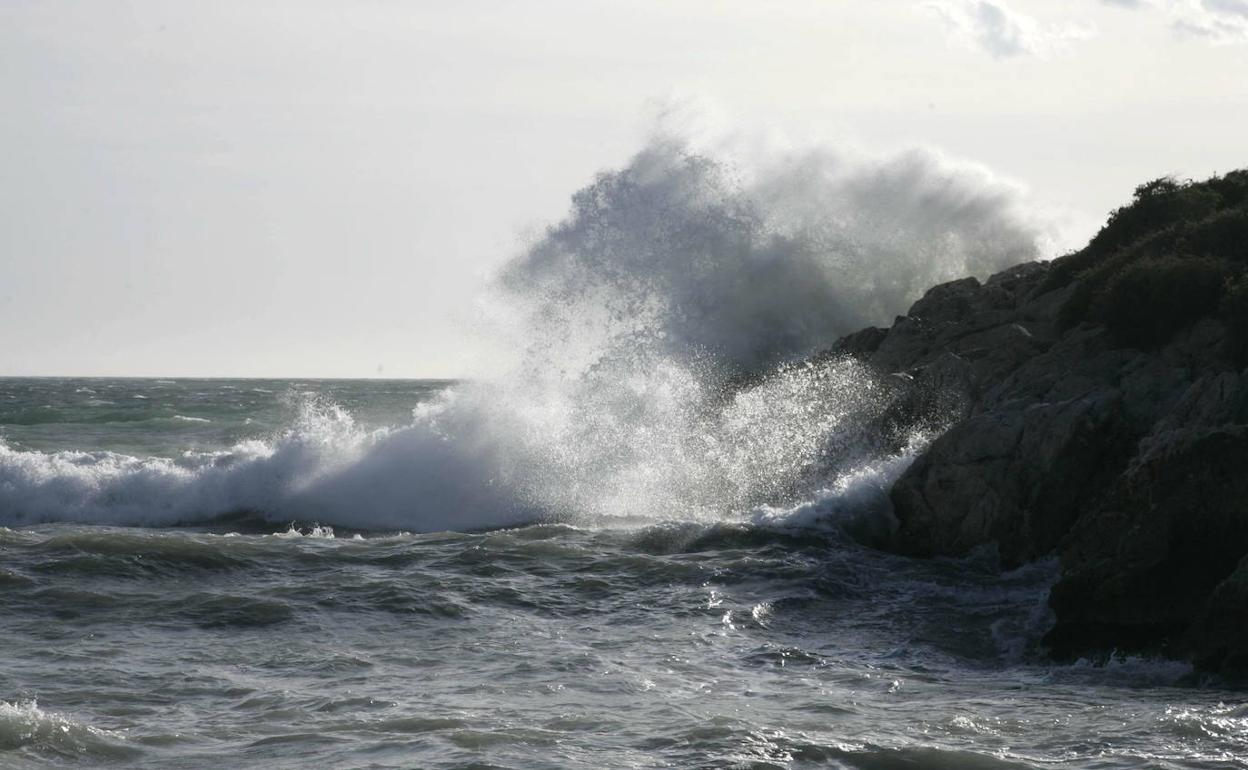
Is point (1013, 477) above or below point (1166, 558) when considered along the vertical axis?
above

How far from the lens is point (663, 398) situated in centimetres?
2614

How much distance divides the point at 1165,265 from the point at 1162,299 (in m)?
0.83

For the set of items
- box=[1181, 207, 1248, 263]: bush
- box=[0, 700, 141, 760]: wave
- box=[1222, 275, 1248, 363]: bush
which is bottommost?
box=[0, 700, 141, 760]: wave

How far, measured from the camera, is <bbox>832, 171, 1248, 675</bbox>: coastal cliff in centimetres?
1303

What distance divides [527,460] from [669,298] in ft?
24.2

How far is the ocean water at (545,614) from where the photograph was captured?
1046cm

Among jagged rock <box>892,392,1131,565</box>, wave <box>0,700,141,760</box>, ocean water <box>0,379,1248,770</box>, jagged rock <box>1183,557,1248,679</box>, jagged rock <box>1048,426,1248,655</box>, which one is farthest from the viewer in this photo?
jagged rock <box>892,392,1131,565</box>

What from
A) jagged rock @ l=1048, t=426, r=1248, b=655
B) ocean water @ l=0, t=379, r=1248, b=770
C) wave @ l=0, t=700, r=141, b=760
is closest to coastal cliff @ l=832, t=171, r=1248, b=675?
jagged rock @ l=1048, t=426, r=1248, b=655

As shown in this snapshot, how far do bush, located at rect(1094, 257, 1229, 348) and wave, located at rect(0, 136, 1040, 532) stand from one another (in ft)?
10.2

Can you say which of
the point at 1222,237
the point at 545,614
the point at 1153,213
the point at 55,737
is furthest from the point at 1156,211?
the point at 55,737

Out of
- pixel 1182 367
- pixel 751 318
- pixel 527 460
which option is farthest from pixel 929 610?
pixel 751 318

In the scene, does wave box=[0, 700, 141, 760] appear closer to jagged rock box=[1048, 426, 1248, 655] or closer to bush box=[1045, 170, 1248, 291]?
jagged rock box=[1048, 426, 1248, 655]

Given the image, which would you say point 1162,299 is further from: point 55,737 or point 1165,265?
point 55,737

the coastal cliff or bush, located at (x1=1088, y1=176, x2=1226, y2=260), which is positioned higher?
bush, located at (x1=1088, y1=176, x2=1226, y2=260)
